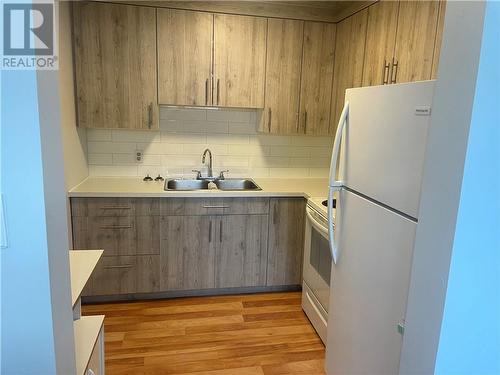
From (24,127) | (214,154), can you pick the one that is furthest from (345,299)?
(214,154)

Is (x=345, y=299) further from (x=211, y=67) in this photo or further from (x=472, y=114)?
(x=211, y=67)

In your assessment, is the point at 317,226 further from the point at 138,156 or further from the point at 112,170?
the point at 112,170

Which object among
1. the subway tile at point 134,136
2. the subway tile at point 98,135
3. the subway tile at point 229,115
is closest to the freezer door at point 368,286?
the subway tile at point 229,115

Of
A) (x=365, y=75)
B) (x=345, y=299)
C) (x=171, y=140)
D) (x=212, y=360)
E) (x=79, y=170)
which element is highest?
(x=365, y=75)

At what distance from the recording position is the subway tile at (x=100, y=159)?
308 centimetres

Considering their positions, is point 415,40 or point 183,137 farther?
point 183,137

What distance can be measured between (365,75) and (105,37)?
6.37ft

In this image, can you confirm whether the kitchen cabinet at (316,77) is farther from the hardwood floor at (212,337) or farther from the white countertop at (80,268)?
the white countertop at (80,268)

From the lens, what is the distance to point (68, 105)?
2.55 meters

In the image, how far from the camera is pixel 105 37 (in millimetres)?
2660

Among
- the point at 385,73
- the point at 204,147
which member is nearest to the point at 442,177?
the point at 385,73

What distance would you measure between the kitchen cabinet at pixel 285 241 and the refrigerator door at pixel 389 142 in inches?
46.2

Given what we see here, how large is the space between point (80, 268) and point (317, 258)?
1.58m

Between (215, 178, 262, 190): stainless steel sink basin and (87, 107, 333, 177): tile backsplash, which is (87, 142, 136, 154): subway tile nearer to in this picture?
(87, 107, 333, 177): tile backsplash
